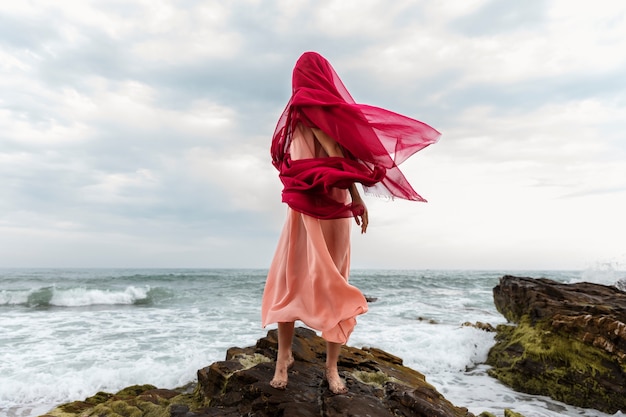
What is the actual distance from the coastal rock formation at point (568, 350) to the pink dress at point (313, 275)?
4729 millimetres

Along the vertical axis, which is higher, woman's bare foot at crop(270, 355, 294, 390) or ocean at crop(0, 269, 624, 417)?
woman's bare foot at crop(270, 355, 294, 390)

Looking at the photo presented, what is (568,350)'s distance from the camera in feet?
19.8

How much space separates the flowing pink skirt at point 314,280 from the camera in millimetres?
2910

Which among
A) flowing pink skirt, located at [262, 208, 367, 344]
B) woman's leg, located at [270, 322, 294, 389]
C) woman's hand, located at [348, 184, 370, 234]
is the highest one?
woman's hand, located at [348, 184, 370, 234]

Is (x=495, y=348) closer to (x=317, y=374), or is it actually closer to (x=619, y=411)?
(x=619, y=411)

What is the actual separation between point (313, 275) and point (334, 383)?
95 cm

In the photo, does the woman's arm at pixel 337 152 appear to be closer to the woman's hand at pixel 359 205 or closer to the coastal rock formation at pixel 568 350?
the woman's hand at pixel 359 205

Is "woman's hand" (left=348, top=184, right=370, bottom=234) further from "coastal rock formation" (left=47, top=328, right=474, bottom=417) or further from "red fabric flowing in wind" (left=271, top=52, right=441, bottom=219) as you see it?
"coastal rock formation" (left=47, top=328, right=474, bottom=417)

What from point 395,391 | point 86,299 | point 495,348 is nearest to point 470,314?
point 495,348

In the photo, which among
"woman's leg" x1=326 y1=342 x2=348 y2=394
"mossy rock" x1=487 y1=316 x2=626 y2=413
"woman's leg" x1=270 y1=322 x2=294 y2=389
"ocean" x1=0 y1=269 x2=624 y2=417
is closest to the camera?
"woman's leg" x1=326 y1=342 x2=348 y2=394

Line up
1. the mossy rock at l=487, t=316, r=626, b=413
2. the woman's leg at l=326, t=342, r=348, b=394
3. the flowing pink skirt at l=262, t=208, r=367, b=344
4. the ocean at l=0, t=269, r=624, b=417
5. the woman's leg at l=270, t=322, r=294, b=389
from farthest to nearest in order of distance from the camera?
1. the ocean at l=0, t=269, r=624, b=417
2. the mossy rock at l=487, t=316, r=626, b=413
3. the woman's leg at l=270, t=322, r=294, b=389
4. the woman's leg at l=326, t=342, r=348, b=394
5. the flowing pink skirt at l=262, t=208, r=367, b=344

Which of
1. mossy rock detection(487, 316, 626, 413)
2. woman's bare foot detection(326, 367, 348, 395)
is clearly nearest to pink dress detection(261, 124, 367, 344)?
woman's bare foot detection(326, 367, 348, 395)

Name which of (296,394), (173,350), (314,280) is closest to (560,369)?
(296,394)

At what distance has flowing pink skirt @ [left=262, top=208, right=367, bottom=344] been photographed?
2910mm
